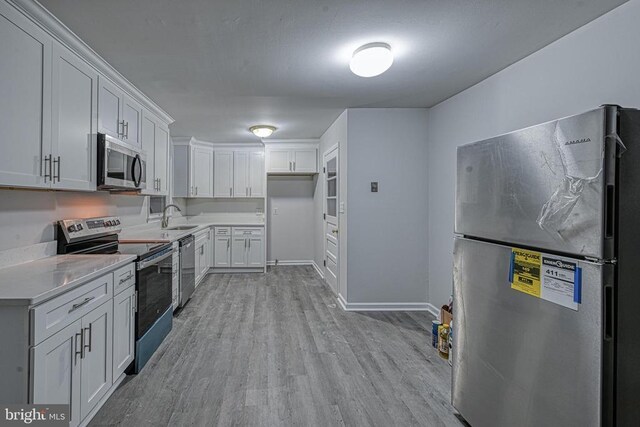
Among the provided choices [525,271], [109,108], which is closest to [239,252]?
[109,108]

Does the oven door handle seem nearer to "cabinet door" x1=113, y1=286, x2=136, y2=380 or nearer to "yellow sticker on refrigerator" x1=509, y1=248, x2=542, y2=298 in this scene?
"cabinet door" x1=113, y1=286, x2=136, y2=380

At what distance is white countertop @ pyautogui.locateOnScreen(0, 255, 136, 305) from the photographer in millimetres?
1366

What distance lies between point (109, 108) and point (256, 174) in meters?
3.27

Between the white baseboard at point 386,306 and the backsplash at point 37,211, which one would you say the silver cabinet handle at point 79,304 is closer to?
the backsplash at point 37,211

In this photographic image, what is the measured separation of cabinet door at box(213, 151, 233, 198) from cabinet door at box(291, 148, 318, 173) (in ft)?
3.95

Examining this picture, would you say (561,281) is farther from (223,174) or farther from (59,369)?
(223,174)

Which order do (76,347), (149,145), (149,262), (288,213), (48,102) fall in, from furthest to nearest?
(288,213) → (149,145) → (149,262) → (48,102) → (76,347)

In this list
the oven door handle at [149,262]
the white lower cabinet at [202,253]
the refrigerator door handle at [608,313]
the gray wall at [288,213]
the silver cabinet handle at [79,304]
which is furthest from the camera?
the gray wall at [288,213]

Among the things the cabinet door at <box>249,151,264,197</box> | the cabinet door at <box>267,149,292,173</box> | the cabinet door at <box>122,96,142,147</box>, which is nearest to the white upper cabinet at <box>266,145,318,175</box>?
the cabinet door at <box>267,149,292,173</box>

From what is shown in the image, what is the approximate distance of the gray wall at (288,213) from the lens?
6.18 meters

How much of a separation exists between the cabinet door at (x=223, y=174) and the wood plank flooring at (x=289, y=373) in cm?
251

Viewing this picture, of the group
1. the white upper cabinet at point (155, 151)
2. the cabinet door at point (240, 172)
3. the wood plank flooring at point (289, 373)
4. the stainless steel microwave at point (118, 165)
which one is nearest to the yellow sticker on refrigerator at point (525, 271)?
the wood plank flooring at point (289, 373)

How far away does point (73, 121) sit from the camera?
7.13 feet

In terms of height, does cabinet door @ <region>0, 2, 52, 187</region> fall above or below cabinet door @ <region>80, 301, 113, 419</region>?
above
